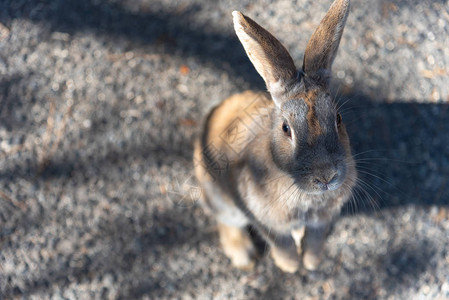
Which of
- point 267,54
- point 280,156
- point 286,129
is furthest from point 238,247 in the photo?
point 267,54

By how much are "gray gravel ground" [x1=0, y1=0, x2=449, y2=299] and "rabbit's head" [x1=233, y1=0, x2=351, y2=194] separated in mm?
1393

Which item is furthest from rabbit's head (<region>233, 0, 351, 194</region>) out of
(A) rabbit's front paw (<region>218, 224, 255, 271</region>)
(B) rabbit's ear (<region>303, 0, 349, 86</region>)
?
(A) rabbit's front paw (<region>218, 224, 255, 271</region>)

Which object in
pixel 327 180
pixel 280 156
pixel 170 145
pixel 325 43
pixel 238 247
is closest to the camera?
pixel 327 180

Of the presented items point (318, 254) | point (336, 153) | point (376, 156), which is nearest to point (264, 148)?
point (336, 153)

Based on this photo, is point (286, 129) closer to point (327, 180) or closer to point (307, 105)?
point (307, 105)

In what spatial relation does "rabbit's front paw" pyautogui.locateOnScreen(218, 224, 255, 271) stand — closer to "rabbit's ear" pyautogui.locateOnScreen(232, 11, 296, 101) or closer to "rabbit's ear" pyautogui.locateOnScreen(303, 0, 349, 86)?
"rabbit's ear" pyautogui.locateOnScreen(232, 11, 296, 101)

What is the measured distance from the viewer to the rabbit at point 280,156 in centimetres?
261

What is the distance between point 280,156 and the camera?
284 centimetres

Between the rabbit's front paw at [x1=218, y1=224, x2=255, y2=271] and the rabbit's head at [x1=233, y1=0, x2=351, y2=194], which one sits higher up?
the rabbit's head at [x1=233, y1=0, x2=351, y2=194]

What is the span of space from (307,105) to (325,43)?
447 mm

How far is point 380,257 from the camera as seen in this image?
4.03 m

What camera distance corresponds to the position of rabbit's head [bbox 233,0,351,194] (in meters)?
2.58

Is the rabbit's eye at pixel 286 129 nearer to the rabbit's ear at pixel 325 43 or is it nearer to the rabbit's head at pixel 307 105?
the rabbit's head at pixel 307 105

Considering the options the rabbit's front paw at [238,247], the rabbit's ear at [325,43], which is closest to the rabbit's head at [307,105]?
the rabbit's ear at [325,43]
